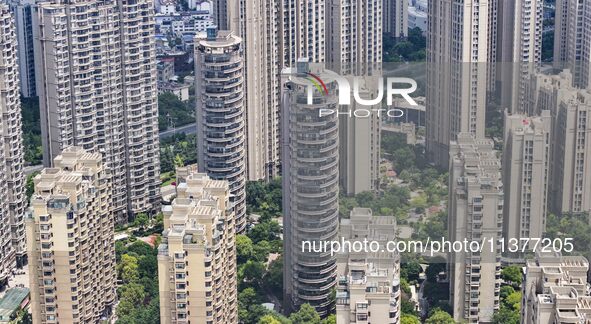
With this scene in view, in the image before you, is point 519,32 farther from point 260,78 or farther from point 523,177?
point 523,177

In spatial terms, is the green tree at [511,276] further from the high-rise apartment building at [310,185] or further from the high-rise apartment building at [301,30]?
the high-rise apartment building at [301,30]

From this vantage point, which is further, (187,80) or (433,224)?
(187,80)

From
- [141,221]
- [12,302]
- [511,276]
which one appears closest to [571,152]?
[511,276]

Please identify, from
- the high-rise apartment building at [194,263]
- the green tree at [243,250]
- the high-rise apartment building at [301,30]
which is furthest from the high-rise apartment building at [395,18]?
the high-rise apartment building at [194,263]

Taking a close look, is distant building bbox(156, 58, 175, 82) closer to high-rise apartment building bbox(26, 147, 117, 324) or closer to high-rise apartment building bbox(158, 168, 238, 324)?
high-rise apartment building bbox(26, 147, 117, 324)

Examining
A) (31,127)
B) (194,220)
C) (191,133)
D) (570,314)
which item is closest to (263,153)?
(191,133)

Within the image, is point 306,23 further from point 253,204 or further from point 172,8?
point 172,8
